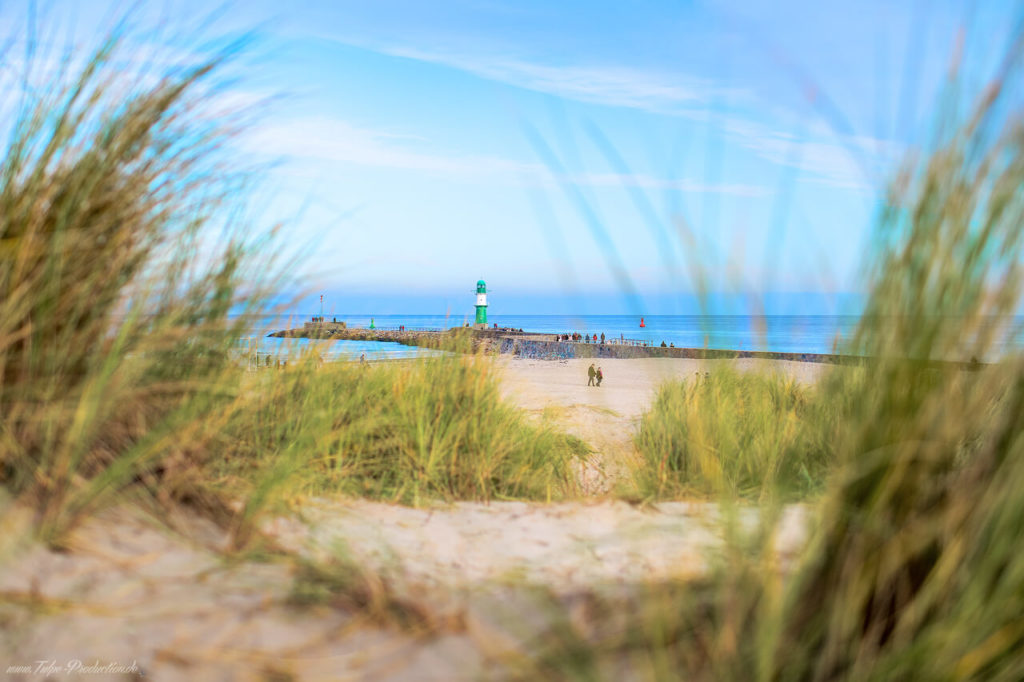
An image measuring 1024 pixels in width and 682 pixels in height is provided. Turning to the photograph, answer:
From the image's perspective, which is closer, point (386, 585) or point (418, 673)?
point (418, 673)

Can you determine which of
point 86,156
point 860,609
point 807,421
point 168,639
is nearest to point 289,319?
point 86,156

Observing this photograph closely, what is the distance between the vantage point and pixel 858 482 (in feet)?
3.70

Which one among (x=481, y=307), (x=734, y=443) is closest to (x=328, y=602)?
(x=734, y=443)

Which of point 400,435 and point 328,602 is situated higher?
point 400,435

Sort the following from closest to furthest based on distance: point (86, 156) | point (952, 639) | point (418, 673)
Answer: point (952, 639), point (418, 673), point (86, 156)

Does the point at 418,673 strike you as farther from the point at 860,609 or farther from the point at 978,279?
the point at 978,279

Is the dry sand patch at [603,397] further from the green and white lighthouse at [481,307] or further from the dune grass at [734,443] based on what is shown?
the green and white lighthouse at [481,307]

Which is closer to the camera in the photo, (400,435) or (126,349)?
(126,349)

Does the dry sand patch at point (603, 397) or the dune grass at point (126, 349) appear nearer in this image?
the dune grass at point (126, 349)

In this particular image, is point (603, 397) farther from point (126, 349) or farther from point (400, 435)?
point (126, 349)

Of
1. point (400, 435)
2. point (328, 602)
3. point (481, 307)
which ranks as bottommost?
point (328, 602)

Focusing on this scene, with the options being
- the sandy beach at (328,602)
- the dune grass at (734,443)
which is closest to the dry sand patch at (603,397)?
the dune grass at (734,443)

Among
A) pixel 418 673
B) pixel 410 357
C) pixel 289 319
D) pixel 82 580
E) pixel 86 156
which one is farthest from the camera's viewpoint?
pixel 410 357

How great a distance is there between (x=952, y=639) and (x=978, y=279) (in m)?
0.56
